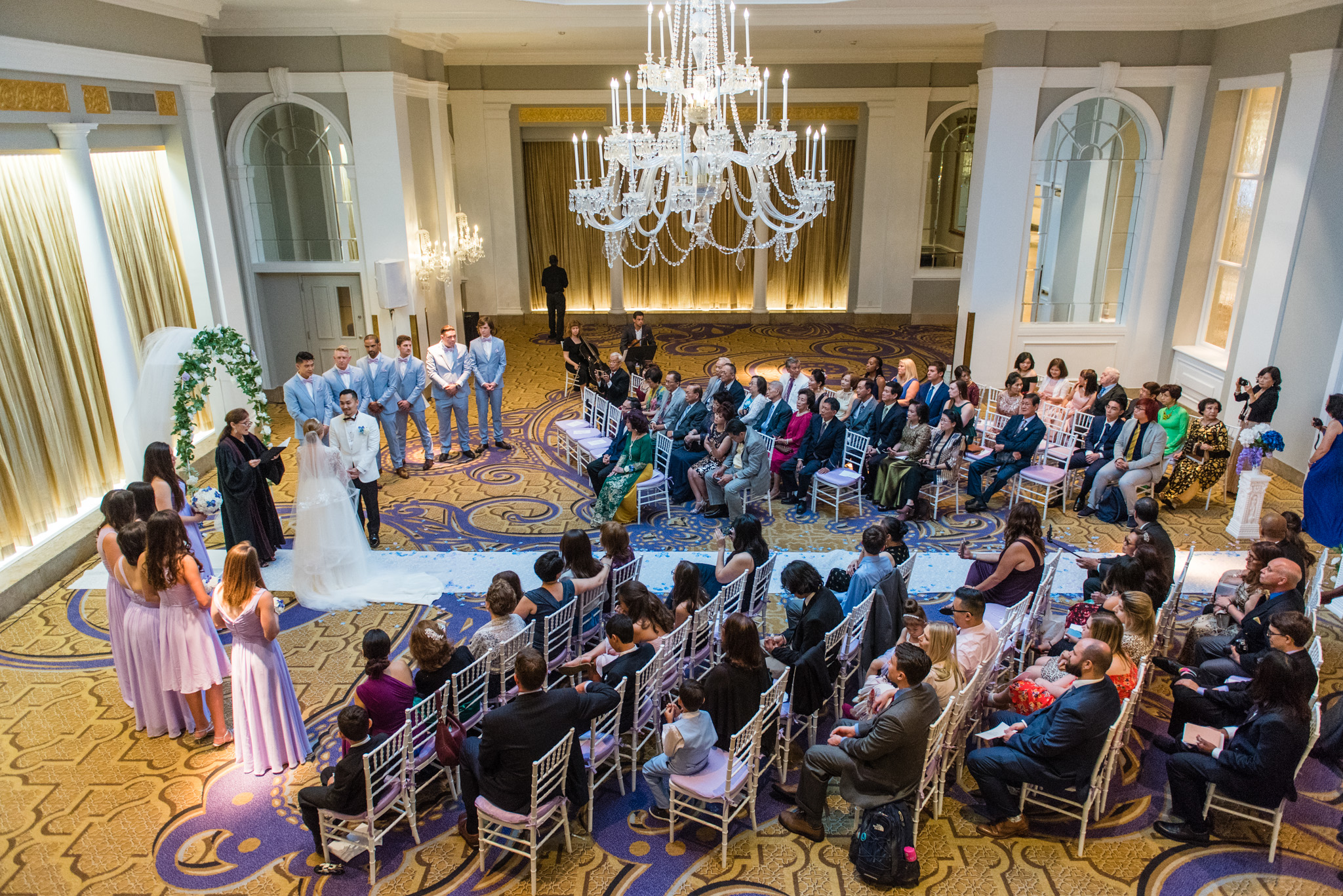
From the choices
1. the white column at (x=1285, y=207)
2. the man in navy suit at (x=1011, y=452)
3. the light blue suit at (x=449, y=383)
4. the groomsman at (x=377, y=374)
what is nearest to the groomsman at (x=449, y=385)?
the light blue suit at (x=449, y=383)

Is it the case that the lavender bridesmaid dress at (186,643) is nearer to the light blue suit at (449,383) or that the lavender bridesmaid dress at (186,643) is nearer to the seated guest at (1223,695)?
the light blue suit at (449,383)

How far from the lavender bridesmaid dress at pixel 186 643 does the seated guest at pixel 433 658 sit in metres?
1.38

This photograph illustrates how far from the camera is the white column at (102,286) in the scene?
24.7ft

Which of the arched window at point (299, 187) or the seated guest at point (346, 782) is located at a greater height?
the arched window at point (299, 187)

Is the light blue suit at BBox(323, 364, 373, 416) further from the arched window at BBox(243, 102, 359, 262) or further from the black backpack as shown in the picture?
the black backpack

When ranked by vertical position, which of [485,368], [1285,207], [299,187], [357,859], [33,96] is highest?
[33,96]

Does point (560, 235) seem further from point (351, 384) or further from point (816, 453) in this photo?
point (816, 453)

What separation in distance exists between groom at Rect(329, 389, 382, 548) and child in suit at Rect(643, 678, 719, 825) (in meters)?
4.07

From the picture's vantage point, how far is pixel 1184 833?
14.9ft

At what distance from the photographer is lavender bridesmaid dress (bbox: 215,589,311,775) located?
15.6 ft

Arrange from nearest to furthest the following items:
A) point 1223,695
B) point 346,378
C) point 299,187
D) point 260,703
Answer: point 1223,695, point 260,703, point 346,378, point 299,187

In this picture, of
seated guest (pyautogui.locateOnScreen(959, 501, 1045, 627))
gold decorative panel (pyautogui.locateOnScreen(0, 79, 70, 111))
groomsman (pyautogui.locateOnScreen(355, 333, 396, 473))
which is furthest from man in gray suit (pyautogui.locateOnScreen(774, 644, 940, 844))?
gold decorative panel (pyautogui.locateOnScreen(0, 79, 70, 111))

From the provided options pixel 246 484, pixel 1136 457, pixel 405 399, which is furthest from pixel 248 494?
pixel 1136 457

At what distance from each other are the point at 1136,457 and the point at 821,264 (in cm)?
910
